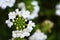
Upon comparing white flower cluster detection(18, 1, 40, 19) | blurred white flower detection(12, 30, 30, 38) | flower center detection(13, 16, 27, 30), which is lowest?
blurred white flower detection(12, 30, 30, 38)

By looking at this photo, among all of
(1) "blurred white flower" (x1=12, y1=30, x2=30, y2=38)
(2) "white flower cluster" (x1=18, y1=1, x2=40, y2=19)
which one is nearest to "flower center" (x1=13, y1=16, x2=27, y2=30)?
(1) "blurred white flower" (x1=12, y1=30, x2=30, y2=38)

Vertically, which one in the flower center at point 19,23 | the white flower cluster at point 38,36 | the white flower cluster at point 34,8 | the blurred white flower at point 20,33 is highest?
the white flower cluster at point 34,8

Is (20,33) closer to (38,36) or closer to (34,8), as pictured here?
(38,36)

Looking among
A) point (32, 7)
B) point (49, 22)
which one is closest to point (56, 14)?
point (49, 22)

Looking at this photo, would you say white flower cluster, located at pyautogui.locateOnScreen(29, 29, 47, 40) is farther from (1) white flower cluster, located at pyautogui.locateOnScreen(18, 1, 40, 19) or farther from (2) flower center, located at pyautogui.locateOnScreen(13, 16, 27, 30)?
(2) flower center, located at pyautogui.locateOnScreen(13, 16, 27, 30)

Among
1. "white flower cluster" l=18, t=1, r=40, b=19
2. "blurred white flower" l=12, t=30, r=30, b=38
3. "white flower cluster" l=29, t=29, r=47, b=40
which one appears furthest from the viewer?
"white flower cluster" l=18, t=1, r=40, b=19

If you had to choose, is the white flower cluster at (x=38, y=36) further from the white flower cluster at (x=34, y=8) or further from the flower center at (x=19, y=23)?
the flower center at (x=19, y=23)

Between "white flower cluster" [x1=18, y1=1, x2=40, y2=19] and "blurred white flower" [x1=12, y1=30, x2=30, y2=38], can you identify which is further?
"white flower cluster" [x1=18, y1=1, x2=40, y2=19]

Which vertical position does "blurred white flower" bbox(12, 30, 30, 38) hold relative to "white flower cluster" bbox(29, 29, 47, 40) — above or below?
below

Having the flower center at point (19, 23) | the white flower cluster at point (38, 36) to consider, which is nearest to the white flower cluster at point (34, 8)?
the white flower cluster at point (38, 36)

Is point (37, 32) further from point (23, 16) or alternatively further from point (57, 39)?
point (23, 16)

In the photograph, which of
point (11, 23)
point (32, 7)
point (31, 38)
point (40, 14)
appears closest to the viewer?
point (11, 23)
